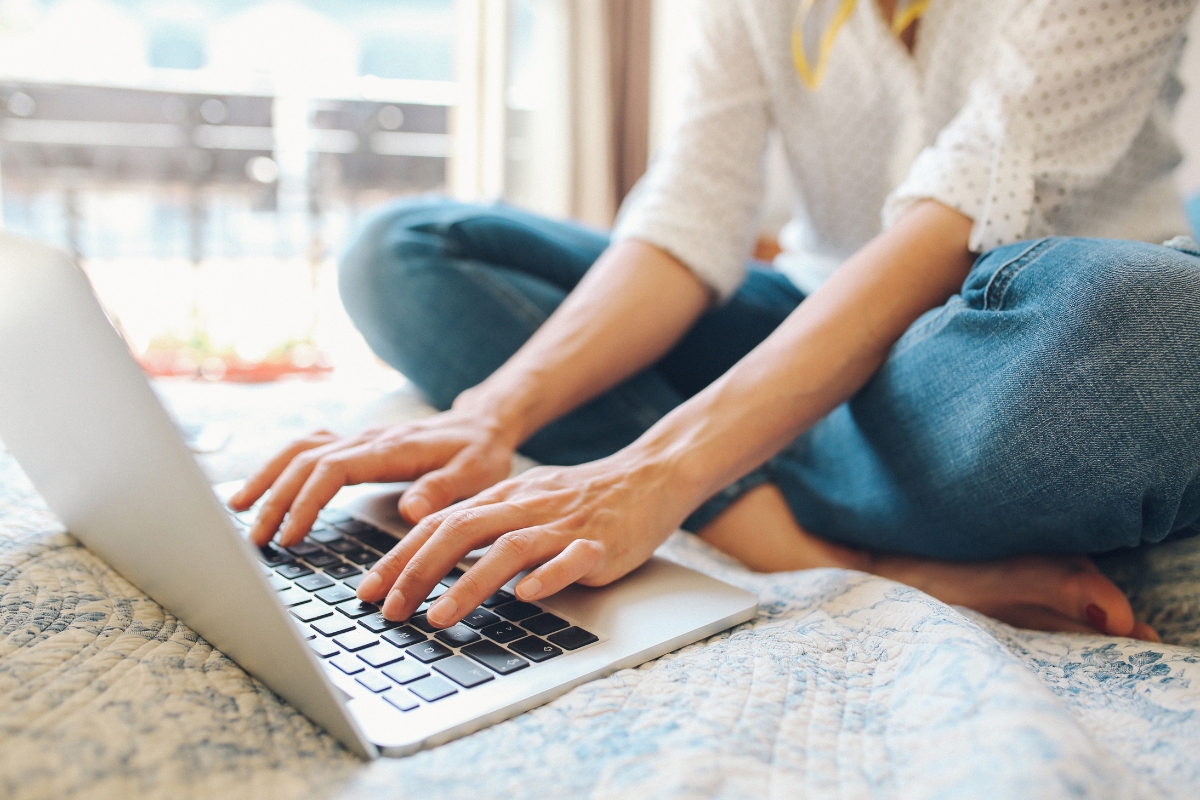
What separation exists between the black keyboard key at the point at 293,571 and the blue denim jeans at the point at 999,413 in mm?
368

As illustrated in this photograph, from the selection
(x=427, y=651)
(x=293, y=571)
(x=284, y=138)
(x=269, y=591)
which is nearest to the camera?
(x=269, y=591)

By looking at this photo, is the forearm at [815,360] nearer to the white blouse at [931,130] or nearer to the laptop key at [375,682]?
the white blouse at [931,130]

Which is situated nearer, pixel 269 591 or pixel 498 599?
pixel 269 591

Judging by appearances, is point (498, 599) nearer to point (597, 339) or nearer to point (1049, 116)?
point (597, 339)

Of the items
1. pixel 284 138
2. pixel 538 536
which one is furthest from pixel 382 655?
pixel 284 138

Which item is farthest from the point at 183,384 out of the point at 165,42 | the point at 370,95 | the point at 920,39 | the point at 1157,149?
the point at 165,42

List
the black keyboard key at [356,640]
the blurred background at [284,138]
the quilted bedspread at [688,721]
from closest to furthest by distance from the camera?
the quilted bedspread at [688,721]
the black keyboard key at [356,640]
the blurred background at [284,138]

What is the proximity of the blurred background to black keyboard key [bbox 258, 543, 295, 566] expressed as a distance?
6.53ft

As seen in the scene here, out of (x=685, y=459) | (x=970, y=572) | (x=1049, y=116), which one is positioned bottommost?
(x=970, y=572)

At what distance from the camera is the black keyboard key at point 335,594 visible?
0.51 m

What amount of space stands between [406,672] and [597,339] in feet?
1.62

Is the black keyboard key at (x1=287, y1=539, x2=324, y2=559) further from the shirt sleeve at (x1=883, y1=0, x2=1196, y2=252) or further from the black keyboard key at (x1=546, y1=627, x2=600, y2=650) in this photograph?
the shirt sleeve at (x1=883, y1=0, x2=1196, y2=252)

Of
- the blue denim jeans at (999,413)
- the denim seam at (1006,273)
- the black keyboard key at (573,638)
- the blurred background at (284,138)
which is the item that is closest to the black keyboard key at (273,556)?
the black keyboard key at (573,638)

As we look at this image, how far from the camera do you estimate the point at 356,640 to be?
0.45 m
